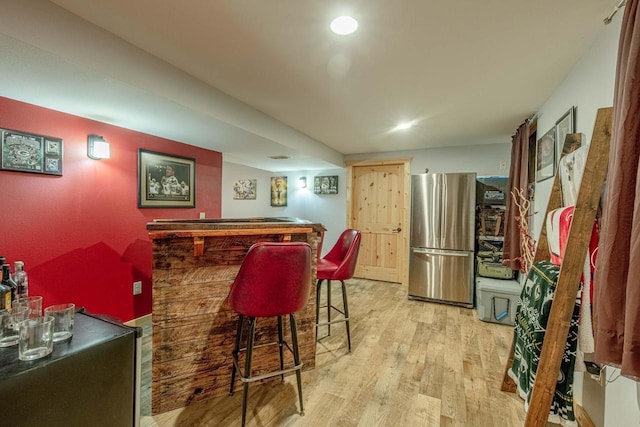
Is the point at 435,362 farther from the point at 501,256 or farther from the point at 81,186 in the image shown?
the point at 81,186

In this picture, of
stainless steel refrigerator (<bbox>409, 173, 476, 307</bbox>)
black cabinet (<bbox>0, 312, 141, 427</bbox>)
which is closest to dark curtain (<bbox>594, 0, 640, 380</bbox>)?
black cabinet (<bbox>0, 312, 141, 427</bbox>)

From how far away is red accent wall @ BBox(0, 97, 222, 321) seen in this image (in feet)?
6.59

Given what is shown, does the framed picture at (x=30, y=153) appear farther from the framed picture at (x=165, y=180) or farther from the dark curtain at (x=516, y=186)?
the dark curtain at (x=516, y=186)

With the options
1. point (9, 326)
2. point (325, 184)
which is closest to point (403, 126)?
point (325, 184)

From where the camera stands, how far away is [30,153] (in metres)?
2.04

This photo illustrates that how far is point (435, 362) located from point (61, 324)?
2.43m

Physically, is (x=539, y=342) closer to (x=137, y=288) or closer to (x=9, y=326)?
(x=9, y=326)

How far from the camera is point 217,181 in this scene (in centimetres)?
371

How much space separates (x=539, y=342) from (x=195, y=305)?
192 cm

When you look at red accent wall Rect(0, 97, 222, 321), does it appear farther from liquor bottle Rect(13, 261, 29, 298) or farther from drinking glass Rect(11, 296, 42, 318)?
drinking glass Rect(11, 296, 42, 318)

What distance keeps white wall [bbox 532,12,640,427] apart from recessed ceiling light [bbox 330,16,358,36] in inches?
52.2

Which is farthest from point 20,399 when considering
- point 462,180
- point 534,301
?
point 462,180

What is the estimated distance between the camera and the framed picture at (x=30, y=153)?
1.93m

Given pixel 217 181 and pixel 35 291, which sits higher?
pixel 217 181
